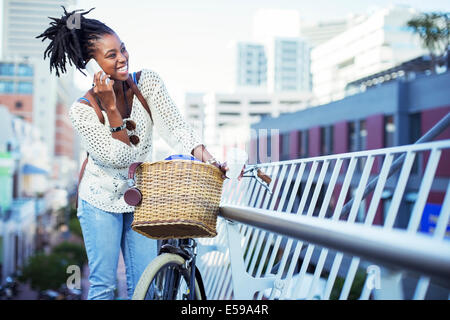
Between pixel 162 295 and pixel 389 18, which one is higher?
pixel 389 18

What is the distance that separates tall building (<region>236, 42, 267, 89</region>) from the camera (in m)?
111

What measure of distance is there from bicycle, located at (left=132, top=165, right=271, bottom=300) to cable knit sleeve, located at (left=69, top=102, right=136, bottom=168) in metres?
0.39

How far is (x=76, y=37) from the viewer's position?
2.06 m

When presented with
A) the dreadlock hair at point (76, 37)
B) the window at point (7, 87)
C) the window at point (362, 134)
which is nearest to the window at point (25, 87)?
the window at point (7, 87)

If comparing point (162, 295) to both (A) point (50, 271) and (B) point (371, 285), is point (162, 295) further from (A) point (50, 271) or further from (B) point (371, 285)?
(A) point (50, 271)

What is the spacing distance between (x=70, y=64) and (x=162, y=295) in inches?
40.5

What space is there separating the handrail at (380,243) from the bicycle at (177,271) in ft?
1.96

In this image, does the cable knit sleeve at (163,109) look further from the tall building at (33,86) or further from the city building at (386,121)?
the tall building at (33,86)

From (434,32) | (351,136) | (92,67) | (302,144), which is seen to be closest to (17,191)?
(302,144)

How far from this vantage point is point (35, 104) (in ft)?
→ 218

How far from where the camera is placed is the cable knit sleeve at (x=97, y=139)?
191 cm

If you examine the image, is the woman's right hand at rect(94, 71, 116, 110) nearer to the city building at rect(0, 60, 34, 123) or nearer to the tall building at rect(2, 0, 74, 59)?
the tall building at rect(2, 0, 74, 59)

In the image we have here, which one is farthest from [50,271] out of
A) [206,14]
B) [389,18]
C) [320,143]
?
[389,18]
